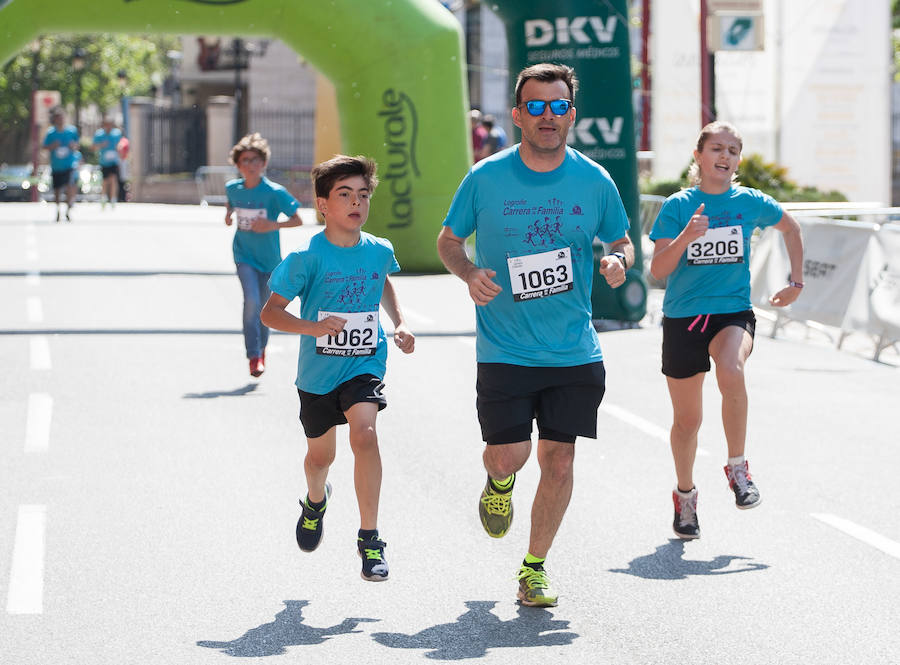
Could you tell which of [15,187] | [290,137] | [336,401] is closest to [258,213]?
[336,401]

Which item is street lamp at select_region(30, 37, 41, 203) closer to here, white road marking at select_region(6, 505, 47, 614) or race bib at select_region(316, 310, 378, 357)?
white road marking at select_region(6, 505, 47, 614)

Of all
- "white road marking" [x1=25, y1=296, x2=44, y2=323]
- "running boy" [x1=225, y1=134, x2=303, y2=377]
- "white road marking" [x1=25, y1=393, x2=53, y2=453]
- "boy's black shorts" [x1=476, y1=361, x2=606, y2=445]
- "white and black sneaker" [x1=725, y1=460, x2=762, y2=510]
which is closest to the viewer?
"boy's black shorts" [x1=476, y1=361, x2=606, y2=445]

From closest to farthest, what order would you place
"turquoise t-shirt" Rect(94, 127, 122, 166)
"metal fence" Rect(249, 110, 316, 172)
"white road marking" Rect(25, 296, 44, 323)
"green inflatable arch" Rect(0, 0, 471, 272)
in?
"white road marking" Rect(25, 296, 44, 323)
"green inflatable arch" Rect(0, 0, 471, 272)
"turquoise t-shirt" Rect(94, 127, 122, 166)
"metal fence" Rect(249, 110, 316, 172)

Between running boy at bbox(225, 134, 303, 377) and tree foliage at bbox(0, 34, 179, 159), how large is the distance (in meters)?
55.3

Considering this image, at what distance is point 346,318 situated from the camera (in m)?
5.82

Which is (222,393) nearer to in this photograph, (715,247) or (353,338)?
(715,247)

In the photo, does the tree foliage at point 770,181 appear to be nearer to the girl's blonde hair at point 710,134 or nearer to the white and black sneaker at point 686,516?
the girl's blonde hair at point 710,134

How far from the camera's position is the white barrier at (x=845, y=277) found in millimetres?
13477

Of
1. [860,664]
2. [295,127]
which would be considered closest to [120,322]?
[860,664]

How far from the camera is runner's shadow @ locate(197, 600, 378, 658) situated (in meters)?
5.18

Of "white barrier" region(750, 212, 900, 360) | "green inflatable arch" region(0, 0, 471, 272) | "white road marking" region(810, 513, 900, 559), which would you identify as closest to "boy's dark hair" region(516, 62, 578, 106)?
"white road marking" region(810, 513, 900, 559)

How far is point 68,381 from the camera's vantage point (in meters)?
11.5

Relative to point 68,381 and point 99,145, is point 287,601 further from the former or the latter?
point 99,145

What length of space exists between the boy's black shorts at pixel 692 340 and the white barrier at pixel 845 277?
6699 millimetres
